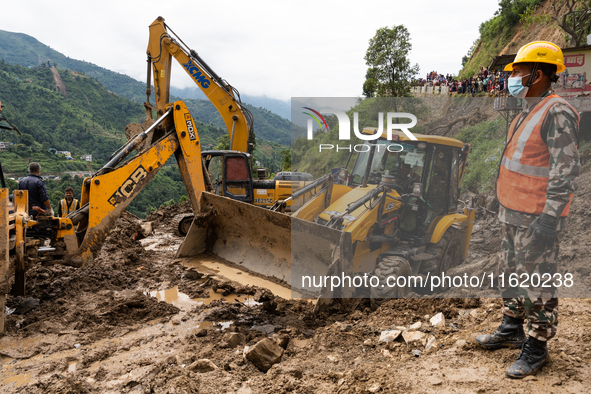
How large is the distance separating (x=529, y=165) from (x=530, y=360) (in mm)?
1279

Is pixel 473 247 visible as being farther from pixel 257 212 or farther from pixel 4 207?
pixel 4 207

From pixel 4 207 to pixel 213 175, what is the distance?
14.5 feet

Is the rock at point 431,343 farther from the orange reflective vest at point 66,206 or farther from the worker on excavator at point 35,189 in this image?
the orange reflective vest at point 66,206

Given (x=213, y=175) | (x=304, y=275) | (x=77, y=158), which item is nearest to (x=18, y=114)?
(x=77, y=158)

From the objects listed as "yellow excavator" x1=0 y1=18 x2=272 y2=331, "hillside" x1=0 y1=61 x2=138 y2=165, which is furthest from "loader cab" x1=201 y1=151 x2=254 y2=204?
"hillside" x1=0 y1=61 x2=138 y2=165

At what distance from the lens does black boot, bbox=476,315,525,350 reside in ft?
9.18

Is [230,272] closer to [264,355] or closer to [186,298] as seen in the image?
[186,298]

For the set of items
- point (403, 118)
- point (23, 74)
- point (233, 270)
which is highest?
point (23, 74)

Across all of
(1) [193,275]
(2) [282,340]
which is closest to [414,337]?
(2) [282,340]

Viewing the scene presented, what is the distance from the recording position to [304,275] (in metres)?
4.72

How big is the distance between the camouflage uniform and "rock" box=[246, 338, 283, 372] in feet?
6.04

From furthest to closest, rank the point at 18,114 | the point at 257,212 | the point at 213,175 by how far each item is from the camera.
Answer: the point at 18,114, the point at 213,175, the point at 257,212

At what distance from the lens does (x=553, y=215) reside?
238 centimetres

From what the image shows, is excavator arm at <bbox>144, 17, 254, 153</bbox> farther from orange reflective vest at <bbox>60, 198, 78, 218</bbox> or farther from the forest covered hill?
the forest covered hill
